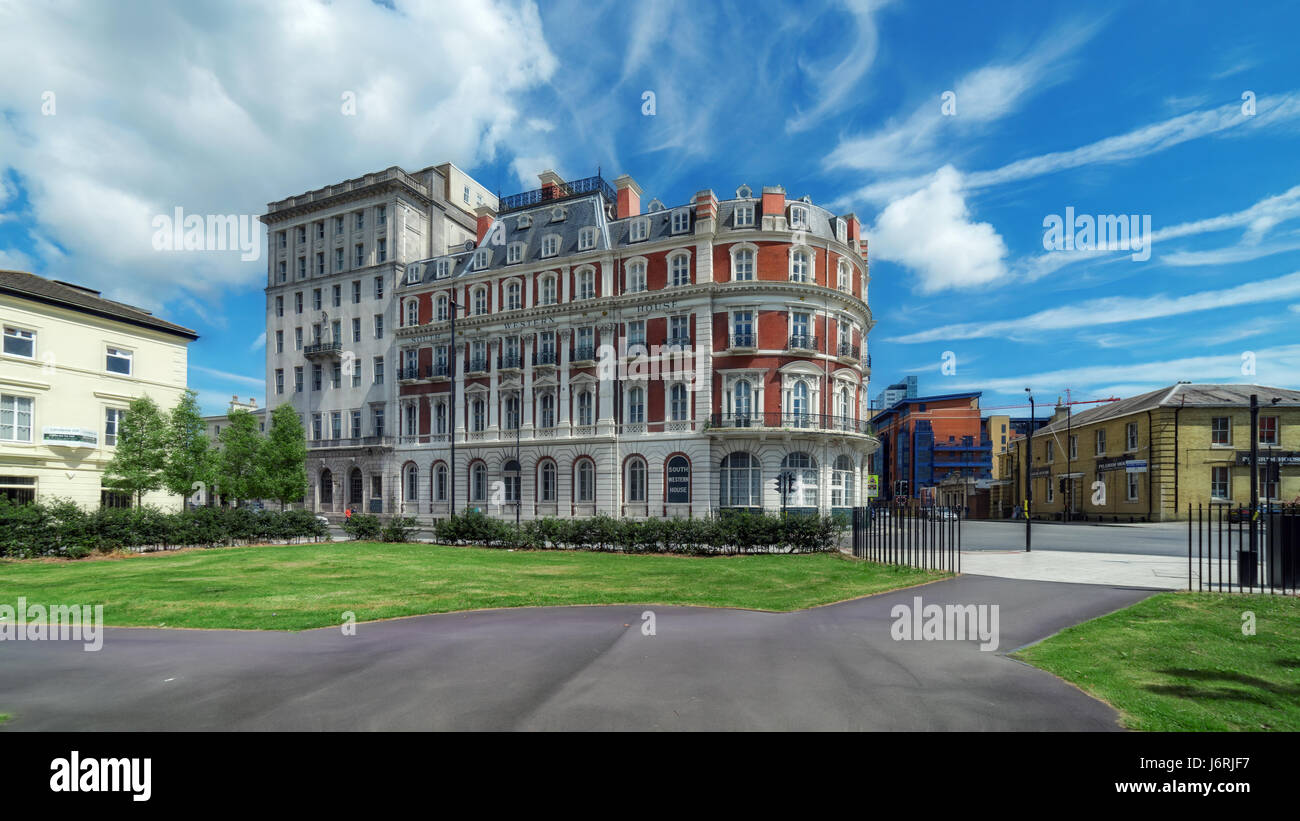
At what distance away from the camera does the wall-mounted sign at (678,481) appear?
3478cm

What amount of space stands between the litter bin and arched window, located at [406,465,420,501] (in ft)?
140

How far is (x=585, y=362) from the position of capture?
3822 centimetres

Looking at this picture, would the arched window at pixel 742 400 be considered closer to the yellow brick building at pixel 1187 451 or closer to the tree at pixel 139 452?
the tree at pixel 139 452

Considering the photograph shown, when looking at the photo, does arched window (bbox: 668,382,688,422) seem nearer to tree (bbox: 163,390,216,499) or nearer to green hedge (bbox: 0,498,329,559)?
green hedge (bbox: 0,498,329,559)

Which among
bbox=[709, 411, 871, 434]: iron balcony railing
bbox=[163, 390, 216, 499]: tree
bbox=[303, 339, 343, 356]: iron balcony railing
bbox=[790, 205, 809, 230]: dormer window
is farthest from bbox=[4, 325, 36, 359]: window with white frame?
bbox=[790, 205, 809, 230]: dormer window

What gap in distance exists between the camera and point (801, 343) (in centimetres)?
3478

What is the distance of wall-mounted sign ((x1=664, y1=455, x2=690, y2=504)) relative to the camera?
34.8 meters

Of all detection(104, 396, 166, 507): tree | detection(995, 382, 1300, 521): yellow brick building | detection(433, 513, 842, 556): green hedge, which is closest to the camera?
detection(433, 513, 842, 556): green hedge

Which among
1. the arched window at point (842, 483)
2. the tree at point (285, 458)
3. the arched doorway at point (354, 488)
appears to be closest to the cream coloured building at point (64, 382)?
the tree at point (285, 458)

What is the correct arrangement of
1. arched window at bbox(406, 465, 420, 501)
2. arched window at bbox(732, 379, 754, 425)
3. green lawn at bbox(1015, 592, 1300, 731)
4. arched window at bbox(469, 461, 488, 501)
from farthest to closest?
arched window at bbox(406, 465, 420, 501) → arched window at bbox(469, 461, 488, 501) → arched window at bbox(732, 379, 754, 425) → green lawn at bbox(1015, 592, 1300, 731)

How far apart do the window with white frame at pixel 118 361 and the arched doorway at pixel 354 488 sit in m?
16.0

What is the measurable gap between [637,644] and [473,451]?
3483 centimetres
